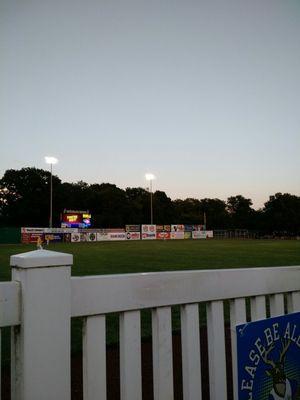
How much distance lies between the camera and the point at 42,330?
1560 millimetres

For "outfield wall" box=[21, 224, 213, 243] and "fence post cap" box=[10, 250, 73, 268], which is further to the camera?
"outfield wall" box=[21, 224, 213, 243]

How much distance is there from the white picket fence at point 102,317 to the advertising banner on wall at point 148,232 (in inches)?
2357

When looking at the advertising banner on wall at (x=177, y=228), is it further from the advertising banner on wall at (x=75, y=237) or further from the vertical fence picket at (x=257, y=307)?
the vertical fence picket at (x=257, y=307)

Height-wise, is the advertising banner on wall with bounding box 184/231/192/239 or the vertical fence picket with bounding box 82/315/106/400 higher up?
the vertical fence picket with bounding box 82/315/106/400

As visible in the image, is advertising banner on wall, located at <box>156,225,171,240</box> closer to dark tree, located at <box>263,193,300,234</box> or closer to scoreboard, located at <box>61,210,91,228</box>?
scoreboard, located at <box>61,210,91,228</box>

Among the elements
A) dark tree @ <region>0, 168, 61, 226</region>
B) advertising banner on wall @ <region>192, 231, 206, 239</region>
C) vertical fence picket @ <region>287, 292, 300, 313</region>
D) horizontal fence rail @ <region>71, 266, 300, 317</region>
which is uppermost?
dark tree @ <region>0, 168, 61, 226</region>

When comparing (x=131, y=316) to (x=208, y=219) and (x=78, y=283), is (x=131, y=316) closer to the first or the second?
(x=78, y=283)

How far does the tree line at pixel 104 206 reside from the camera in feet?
264

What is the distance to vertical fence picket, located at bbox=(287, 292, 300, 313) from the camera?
259 cm

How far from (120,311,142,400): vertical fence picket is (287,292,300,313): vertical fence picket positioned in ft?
4.00

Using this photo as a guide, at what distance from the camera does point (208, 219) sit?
119500 mm

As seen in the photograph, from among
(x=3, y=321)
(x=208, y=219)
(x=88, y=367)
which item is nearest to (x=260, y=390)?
(x=88, y=367)

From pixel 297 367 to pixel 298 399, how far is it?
1.52 feet

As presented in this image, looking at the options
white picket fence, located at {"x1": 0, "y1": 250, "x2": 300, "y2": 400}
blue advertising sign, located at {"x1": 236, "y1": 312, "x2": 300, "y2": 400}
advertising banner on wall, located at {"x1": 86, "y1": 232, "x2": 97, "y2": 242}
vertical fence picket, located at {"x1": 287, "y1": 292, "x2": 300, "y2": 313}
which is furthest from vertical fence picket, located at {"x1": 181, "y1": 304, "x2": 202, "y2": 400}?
advertising banner on wall, located at {"x1": 86, "y1": 232, "x2": 97, "y2": 242}
